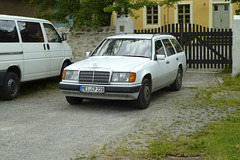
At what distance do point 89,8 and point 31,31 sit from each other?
653 cm

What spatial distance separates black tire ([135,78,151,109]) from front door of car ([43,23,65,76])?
398cm

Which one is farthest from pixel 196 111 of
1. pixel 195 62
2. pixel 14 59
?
pixel 195 62

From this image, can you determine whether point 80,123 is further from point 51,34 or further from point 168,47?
point 51,34

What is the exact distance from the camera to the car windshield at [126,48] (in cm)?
948

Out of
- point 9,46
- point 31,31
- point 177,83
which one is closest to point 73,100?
point 9,46

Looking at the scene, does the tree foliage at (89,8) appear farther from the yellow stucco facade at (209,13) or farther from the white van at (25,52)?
the yellow stucco facade at (209,13)

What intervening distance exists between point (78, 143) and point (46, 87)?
674cm

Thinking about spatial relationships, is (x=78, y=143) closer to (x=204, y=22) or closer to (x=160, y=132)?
(x=160, y=132)

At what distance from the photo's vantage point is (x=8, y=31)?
993cm

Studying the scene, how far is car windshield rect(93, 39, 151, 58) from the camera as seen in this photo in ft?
31.1

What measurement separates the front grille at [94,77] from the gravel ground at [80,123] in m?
0.65

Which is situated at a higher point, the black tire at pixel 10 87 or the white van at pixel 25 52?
the white van at pixel 25 52

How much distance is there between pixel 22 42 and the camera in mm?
10375

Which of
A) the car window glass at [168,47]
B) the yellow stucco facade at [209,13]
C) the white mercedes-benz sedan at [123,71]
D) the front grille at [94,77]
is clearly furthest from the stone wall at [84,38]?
the yellow stucco facade at [209,13]
